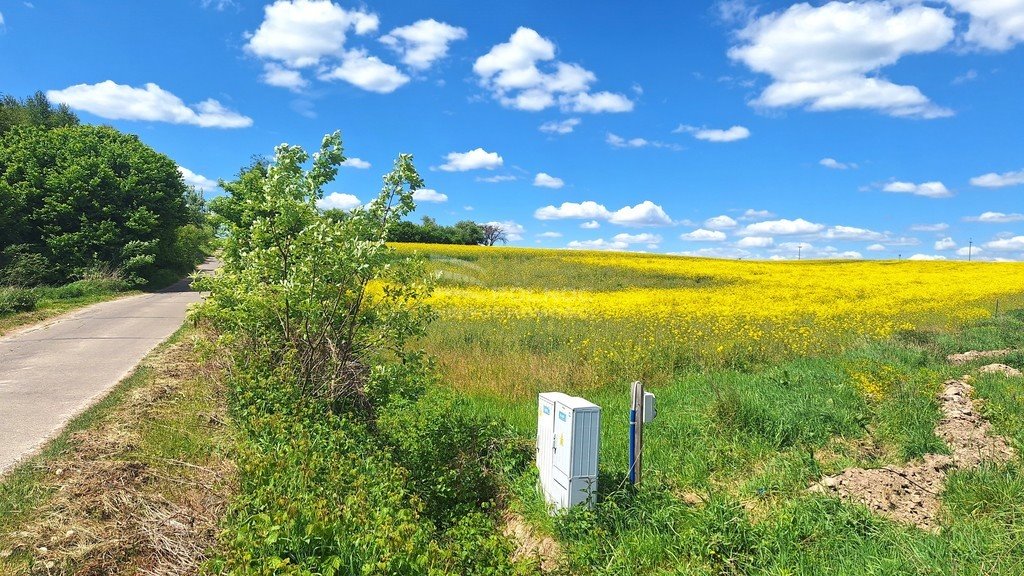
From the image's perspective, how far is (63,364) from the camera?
32.0 ft

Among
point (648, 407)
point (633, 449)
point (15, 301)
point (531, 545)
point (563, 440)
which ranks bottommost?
point (531, 545)

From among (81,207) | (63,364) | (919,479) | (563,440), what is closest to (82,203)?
(81,207)

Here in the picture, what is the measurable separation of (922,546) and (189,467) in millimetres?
5667

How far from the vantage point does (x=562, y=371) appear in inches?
353

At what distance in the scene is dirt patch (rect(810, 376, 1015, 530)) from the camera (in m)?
4.30

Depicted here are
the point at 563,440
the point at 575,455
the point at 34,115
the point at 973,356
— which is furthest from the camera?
the point at 34,115

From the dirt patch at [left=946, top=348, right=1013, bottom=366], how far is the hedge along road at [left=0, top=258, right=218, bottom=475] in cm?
1209

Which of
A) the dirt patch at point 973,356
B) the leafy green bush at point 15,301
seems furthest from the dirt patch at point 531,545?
the leafy green bush at point 15,301

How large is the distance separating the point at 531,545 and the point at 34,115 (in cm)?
5619

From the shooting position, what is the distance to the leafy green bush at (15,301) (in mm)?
15391

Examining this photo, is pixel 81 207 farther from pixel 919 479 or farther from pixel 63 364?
pixel 919 479

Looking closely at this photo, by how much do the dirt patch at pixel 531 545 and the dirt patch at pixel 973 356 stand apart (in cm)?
841

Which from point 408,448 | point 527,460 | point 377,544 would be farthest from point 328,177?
point 377,544

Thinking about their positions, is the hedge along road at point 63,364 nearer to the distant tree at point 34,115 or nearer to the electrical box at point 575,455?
the electrical box at point 575,455
